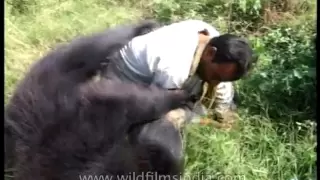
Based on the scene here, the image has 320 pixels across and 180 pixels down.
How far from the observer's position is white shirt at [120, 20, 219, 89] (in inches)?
44.7

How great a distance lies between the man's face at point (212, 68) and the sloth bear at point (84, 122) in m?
0.05

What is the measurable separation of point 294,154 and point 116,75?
37cm

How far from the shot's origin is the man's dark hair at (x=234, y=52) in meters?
1.12

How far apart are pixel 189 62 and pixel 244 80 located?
11 centimetres

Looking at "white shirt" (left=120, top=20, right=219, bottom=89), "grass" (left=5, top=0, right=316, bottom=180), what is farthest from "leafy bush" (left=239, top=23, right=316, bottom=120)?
"white shirt" (left=120, top=20, right=219, bottom=89)

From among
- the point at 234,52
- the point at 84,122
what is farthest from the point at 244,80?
the point at 84,122

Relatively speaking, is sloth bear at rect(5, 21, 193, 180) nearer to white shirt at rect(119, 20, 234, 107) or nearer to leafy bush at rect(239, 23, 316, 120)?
white shirt at rect(119, 20, 234, 107)

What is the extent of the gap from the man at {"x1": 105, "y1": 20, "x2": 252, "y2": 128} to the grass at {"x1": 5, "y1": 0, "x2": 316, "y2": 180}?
0.02 metres

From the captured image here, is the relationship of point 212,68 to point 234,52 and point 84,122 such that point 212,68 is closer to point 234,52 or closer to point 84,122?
point 234,52

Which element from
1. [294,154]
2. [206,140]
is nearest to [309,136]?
[294,154]

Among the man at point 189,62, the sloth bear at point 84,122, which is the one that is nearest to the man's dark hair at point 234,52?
the man at point 189,62

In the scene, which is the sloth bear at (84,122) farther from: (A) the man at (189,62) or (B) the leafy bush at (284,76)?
(B) the leafy bush at (284,76)

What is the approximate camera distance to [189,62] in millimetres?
1136

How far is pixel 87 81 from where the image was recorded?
116 cm
